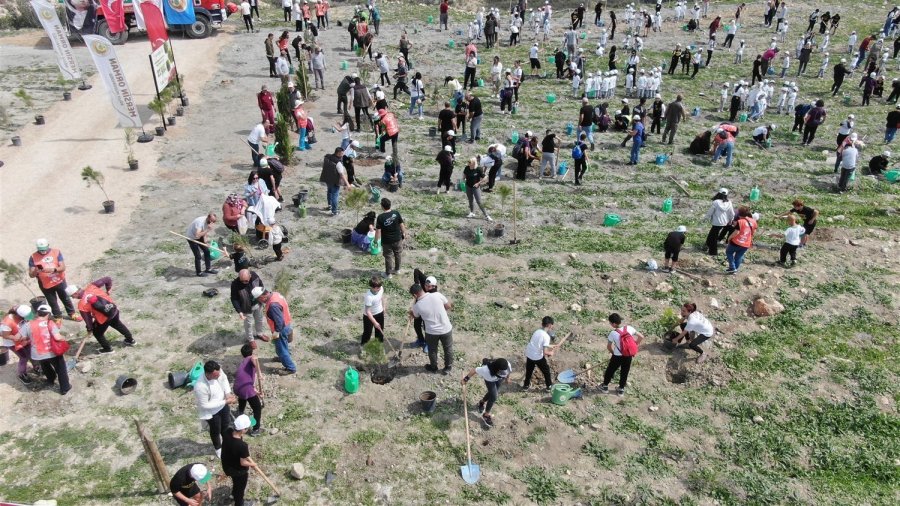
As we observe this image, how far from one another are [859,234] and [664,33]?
21.2 meters

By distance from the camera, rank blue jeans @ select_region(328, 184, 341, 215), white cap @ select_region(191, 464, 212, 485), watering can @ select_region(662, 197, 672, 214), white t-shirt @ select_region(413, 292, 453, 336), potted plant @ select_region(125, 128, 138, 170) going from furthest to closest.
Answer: potted plant @ select_region(125, 128, 138, 170), watering can @ select_region(662, 197, 672, 214), blue jeans @ select_region(328, 184, 341, 215), white t-shirt @ select_region(413, 292, 453, 336), white cap @ select_region(191, 464, 212, 485)

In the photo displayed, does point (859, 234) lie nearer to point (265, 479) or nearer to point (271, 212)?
point (271, 212)

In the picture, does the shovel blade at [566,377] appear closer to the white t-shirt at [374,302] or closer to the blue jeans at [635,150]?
the white t-shirt at [374,302]

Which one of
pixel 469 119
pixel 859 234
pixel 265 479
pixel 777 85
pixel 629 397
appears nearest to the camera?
pixel 265 479

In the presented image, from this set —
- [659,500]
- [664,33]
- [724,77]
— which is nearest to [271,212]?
[659,500]

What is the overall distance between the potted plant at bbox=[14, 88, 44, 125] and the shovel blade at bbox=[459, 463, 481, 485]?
1883 centimetres

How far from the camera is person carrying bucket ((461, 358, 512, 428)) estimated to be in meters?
9.22

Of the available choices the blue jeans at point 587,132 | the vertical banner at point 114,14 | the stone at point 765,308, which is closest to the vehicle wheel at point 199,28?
the vertical banner at point 114,14

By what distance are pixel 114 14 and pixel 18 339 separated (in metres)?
21.6

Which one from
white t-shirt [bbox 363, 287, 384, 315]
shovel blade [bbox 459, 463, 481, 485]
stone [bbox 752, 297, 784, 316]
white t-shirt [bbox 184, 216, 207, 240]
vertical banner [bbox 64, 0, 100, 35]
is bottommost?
shovel blade [bbox 459, 463, 481, 485]

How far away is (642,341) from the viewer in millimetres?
11938

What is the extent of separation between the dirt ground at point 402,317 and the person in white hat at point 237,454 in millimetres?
800

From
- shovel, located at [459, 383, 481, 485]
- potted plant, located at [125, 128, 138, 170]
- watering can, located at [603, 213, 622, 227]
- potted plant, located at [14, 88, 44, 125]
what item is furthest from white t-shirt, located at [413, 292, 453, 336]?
potted plant, located at [14, 88, 44, 125]

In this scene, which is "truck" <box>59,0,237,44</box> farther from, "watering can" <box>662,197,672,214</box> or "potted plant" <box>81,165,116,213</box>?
"watering can" <box>662,197,672,214</box>
